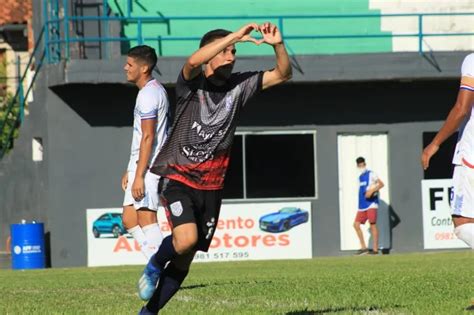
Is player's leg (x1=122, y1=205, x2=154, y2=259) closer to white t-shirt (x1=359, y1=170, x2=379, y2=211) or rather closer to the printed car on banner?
the printed car on banner

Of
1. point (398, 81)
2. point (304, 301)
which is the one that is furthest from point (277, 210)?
point (304, 301)

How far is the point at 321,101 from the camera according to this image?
27.5 meters

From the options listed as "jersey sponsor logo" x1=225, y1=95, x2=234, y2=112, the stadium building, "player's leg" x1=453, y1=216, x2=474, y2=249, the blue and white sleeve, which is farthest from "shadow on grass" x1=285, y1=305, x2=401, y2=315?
the stadium building

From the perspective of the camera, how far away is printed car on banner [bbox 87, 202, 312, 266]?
26.3 metres

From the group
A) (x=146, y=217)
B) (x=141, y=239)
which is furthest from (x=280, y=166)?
(x=146, y=217)

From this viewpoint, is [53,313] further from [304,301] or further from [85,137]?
[85,137]

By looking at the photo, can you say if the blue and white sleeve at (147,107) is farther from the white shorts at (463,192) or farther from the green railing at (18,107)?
the green railing at (18,107)

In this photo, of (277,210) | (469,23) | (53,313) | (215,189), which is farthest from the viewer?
(469,23)

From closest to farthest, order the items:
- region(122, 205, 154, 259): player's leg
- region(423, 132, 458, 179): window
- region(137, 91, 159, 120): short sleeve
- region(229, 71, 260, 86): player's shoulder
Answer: region(229, 71, 260, 86): player's shoulder, region(137, 91, 159, 120): short sleeve, region(122, 205, 154, 259): player's leg, region(423, 132, 458, 179): window

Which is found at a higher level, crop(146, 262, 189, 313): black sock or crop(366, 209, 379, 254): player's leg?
crop(146, 262, 189, 313): black sock

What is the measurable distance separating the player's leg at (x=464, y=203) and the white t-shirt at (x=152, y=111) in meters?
3.49

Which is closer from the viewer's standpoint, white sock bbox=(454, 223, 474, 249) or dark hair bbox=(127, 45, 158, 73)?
white sock bbox=(454, 223, 474, 249)

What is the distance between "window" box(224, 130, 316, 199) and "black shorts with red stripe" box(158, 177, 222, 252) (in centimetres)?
1870

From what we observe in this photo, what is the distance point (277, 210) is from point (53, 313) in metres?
17.4
